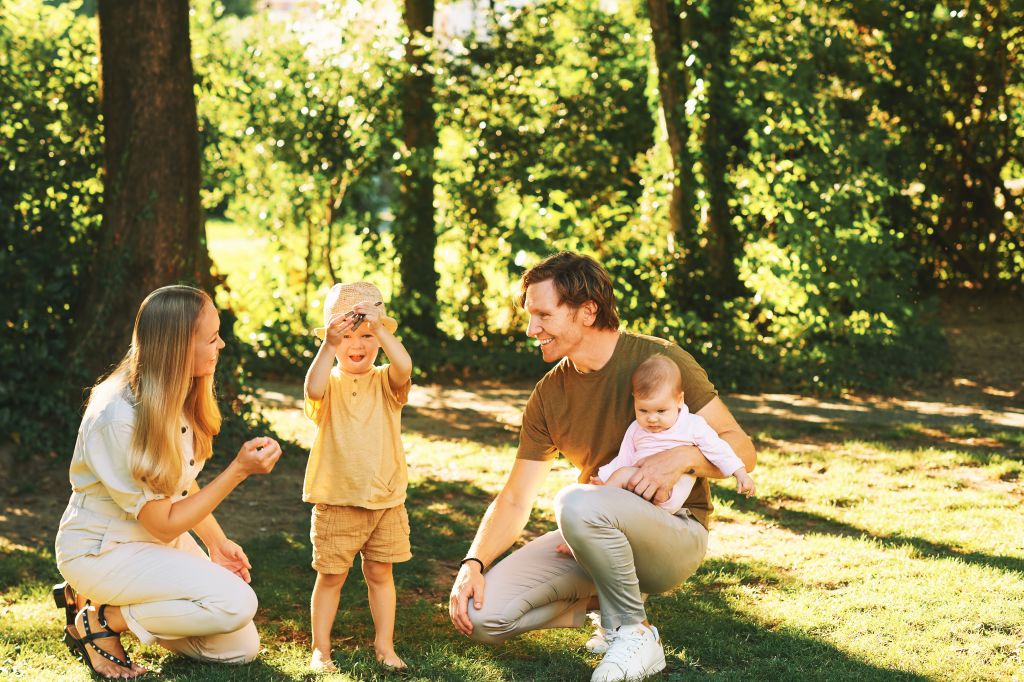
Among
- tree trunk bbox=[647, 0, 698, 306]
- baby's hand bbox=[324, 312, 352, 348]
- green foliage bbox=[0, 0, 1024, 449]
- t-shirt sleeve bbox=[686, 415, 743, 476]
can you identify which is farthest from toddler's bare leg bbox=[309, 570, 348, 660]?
tree trunk bbox=[647, 0, 698, 306]

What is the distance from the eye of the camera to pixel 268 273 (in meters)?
10.3

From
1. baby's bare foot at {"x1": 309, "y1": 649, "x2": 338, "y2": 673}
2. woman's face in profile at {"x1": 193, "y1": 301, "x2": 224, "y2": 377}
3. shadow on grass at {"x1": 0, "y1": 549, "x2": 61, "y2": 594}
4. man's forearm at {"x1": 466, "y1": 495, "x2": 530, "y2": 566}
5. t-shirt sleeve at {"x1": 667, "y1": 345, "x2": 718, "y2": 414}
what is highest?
woman's face in profile at {"x1": 193, "y1": 301, "x2": 224, "y2": 377}

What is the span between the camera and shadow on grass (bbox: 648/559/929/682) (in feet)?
12.3

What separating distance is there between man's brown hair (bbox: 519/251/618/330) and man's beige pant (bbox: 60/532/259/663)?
1.43 metres

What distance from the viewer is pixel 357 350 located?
4.15m

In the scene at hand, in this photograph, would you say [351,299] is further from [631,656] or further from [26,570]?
[26,570]

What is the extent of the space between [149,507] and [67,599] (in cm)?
62

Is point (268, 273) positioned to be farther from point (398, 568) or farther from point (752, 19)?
point (398, 568)

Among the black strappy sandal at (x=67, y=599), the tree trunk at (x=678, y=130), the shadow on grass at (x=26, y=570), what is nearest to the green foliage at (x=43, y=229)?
the shadow on grass at (x=26, y=570)

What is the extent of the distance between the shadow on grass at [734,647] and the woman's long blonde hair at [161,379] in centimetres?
181

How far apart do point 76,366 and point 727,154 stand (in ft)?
19.0

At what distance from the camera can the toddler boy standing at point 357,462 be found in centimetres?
405

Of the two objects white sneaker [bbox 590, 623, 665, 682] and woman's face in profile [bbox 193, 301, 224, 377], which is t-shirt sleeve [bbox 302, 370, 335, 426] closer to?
woman's face in profile [bbox 193, 301, 224, 377]

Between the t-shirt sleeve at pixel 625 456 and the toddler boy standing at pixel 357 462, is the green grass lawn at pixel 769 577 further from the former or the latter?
the t-shirt sleeve at pixel 625 456
